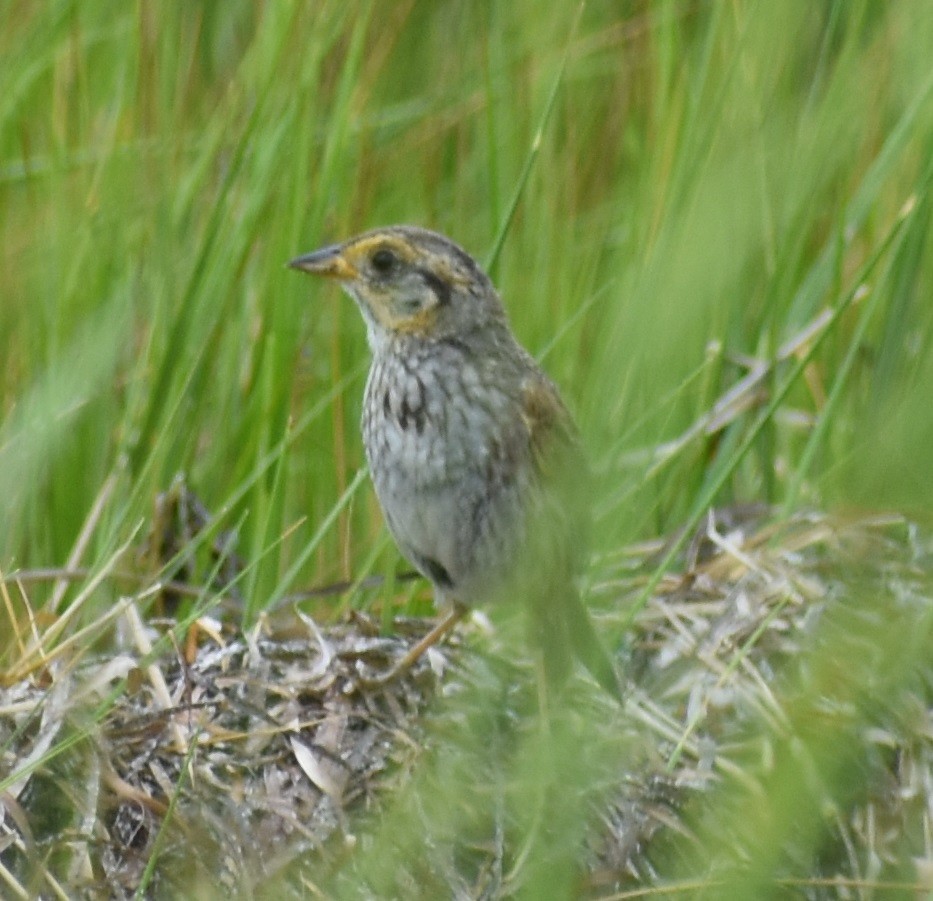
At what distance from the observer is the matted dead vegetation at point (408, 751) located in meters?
2.27

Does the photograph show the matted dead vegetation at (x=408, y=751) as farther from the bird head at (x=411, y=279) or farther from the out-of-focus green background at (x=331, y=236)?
the bird head at (x=411, y=279)

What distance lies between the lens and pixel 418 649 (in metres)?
A: 2.83

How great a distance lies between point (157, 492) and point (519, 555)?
2.38ft

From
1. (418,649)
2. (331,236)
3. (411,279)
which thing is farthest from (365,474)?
(331,236)

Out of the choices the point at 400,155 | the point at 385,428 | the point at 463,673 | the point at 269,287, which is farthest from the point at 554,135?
the point at 463,673

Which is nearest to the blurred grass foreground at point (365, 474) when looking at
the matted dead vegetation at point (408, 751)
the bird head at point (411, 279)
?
the matted dead vegetation at point (408, 751)

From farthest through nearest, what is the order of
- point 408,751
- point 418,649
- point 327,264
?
point 327,264 → point 418,649 → point 408,751

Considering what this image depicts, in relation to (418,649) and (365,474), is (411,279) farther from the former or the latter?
(418,649)

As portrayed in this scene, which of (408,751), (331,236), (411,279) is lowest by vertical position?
(408,751)

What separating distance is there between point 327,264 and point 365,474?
0.37m

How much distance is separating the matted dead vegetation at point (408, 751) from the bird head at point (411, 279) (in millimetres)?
556

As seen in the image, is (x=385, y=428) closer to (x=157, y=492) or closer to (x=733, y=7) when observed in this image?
(x=157, y=492)

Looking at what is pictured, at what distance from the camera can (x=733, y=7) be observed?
126 inches

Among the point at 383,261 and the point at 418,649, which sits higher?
the point at 383,261
